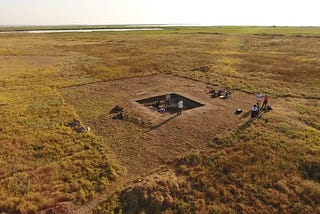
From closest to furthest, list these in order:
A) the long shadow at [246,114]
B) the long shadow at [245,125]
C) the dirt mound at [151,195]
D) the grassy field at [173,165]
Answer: the dirt mound at [151,195]
the grassy field at [173,165]
the long shadow at [245,125]
the long shadow at [246,114]

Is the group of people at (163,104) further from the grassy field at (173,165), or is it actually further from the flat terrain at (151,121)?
the grassy field at (173,165)

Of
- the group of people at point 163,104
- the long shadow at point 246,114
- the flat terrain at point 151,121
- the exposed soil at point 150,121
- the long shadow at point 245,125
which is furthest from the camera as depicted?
the group of people at point 163,104

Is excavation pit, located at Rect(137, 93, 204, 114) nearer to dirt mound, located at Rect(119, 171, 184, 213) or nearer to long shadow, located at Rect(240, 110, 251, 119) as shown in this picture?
long shadow, located at Rect(240, 110, 251, 119)

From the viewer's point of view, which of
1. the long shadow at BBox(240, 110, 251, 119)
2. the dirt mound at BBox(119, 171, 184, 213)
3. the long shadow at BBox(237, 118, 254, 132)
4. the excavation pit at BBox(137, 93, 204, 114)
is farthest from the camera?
the excavation pit at BBox(137, 93, 204, 114)

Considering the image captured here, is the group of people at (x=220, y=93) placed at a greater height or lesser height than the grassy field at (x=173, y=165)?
greater

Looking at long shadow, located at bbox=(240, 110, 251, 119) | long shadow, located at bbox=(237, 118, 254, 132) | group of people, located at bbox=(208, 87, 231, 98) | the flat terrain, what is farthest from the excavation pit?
long shadow, located at bbox=(237, 118, 254, 132)

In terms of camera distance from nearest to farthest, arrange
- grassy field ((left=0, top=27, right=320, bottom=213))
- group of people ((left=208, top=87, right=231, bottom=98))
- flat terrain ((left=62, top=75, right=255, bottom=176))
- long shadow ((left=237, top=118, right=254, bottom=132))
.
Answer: grassy field ((left=0, top=27, right=320, bottom=213))
flat terrain ((left=62, top=75, right=255, bottom=176))
long shadow ((left=237, top=118, right=254, bottom=132))
group of people ((left=208, top=87, right=231, bottom=98))

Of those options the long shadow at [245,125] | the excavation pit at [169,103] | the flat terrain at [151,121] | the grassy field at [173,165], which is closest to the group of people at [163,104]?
the excavation pit at [169,103]
